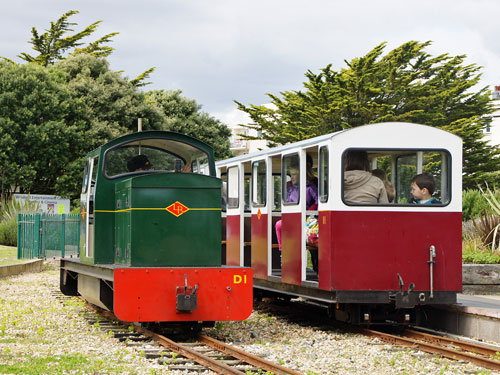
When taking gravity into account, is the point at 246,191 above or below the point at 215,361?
above

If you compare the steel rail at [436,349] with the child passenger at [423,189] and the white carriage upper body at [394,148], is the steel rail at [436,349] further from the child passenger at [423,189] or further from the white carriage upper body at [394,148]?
the child passenger at [423,189]

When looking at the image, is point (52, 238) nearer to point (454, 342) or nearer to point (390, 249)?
point (390, 249)

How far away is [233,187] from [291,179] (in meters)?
2.61

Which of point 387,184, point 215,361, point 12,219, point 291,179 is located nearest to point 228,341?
point 215,361

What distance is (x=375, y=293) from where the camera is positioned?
1040 cm

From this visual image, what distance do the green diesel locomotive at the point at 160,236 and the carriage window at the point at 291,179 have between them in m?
1.28

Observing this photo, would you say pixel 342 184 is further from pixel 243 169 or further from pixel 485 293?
pixel 485 293

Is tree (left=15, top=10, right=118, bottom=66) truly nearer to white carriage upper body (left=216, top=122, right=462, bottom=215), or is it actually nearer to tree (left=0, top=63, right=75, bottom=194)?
tree (left=0, top=63, right=75, bottom=194)

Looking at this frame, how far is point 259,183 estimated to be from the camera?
13.0 meters

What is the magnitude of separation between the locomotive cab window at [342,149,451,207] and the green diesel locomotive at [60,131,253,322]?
172cm

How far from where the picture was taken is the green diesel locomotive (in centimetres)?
968

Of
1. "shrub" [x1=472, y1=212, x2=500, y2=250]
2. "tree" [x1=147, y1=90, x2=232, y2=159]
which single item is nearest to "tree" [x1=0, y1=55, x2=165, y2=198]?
"tree" [x1=147, y1=90, x2=232, y2=159]

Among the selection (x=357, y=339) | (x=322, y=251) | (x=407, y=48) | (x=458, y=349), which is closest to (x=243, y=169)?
(x=322, y=251)

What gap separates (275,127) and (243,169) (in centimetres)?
2578
